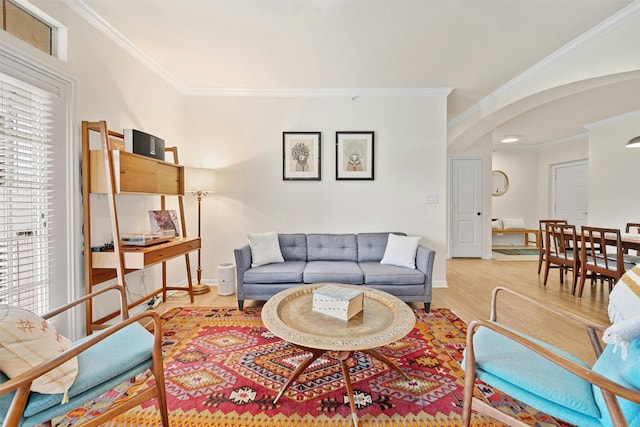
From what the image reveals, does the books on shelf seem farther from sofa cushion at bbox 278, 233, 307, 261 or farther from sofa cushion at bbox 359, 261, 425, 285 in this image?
sofa cushion at bbox 359, 261, 425, 285

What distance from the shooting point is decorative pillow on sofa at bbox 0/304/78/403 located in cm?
95

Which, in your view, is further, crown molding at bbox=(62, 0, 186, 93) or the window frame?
crown molding at bbox=(62, 0, 186, 93)

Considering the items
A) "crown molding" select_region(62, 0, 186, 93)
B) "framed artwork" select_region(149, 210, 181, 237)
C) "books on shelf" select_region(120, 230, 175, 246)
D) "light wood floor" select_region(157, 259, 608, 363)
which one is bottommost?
"light wood floor" select_region(157, 259, 608, 363)

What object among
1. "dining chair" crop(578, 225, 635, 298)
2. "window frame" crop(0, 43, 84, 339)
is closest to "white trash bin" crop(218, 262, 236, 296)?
"window frame" crop(0, 43, 84, 339)

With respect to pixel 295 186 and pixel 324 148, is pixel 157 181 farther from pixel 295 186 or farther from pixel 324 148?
pixel 324 148

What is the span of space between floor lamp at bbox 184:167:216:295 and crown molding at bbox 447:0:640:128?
388 cm

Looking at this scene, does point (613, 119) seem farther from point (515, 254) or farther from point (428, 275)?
point (428, 275)

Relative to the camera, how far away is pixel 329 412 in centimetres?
146

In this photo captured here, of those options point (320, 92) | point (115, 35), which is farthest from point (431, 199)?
point (115, 35)

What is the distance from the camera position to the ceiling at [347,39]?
2.03 meters

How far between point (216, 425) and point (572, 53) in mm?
4139

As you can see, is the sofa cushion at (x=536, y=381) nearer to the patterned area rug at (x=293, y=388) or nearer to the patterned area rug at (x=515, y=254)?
the patterned area rug at (x=293, y=388)

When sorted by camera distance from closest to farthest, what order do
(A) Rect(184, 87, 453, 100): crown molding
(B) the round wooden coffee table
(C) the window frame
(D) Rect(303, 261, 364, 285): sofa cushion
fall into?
(B) the round wooden coffee table
(C) the window frame
(D) Rect(303, 261, 364, 285): sofa cushion
(A) Rect(184, 87, 453, 100): crown molding

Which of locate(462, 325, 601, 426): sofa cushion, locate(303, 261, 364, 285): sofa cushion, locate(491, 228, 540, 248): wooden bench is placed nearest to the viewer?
locate(462, 325, 601, 426): sofa cushion
